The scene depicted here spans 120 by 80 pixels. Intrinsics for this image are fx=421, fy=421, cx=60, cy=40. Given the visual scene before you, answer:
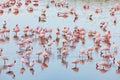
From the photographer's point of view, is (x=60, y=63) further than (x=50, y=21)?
No

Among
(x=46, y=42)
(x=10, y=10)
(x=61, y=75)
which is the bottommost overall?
(x=61, y=75)

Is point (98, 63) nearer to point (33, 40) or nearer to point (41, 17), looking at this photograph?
point (33, 40)

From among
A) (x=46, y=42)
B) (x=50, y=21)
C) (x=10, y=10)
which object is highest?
(x=10, y=10)

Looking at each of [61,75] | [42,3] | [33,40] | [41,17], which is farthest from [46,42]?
[42,3]

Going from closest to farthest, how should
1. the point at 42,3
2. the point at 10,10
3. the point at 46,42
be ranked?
the point at 46,42, the point at 10,10, the point at 42,3

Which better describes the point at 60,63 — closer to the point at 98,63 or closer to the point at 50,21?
the point at 98,63

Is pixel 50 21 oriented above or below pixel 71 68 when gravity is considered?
above

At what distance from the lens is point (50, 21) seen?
23.6 metres

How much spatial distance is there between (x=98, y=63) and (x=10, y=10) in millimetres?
12855

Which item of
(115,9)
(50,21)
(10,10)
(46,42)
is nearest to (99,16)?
(115,9)

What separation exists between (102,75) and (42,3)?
16.5m

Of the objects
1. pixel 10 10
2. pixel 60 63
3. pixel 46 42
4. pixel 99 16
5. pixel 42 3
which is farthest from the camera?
pixel 42 3

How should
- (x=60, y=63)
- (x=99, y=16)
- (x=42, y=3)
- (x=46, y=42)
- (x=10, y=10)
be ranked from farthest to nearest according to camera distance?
1. (x=42, y=3)
2. (x=10, y=10)
3. (x=99, y=16)
4. (x=46, y=42)
5. (x=60, y=63)

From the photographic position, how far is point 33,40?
19094 millimetres
